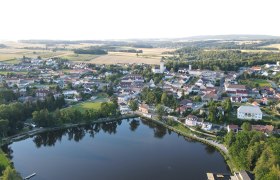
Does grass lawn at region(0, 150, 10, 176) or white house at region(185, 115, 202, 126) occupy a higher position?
white house at region(185, 115, 202, 126)

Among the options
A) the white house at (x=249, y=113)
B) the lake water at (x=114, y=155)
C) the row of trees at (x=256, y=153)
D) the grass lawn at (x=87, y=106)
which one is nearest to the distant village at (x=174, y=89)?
the white house at (x=249, y=113)

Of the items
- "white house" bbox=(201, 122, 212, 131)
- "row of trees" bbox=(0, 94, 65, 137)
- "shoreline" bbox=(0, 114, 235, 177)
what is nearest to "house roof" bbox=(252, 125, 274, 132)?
"white house" bbox=(201, 122, 212, 131)

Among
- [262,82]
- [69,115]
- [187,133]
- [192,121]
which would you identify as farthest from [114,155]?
[262,82]

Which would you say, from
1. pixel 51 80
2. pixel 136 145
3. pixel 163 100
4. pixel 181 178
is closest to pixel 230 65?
pixel 163 100

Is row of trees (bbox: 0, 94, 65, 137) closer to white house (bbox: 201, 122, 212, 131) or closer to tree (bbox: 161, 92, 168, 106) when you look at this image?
tree (bbox: 161, 92, 168, 106)

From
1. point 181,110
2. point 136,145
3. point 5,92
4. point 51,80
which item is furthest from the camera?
point 51,80

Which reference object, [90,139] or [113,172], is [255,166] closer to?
[113,172]

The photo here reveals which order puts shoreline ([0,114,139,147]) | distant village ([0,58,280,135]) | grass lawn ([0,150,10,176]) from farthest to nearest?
distant village ([0,58,280,135]) → shoreline ([0,114,139,147]) → grass lawn ([0,150,10,176])
